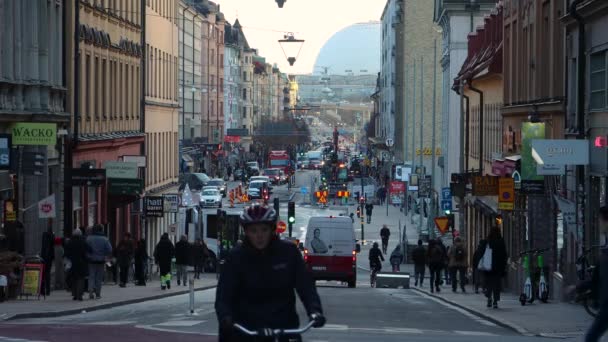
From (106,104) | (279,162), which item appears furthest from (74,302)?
(279,162)

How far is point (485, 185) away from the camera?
39000 mm

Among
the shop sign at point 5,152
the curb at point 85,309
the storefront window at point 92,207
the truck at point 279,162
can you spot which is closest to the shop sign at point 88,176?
the curb at point 85,309

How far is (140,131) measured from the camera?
53188mm

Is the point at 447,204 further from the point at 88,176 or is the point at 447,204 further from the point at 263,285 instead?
the point at 263,285

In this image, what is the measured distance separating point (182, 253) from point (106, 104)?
9698 mm

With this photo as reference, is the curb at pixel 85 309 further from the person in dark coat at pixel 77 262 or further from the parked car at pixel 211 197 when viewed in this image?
the parked car at pixel 211 197

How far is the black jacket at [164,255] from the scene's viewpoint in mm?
35219

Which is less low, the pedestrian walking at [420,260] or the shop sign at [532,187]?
the shop sign at [532,187]

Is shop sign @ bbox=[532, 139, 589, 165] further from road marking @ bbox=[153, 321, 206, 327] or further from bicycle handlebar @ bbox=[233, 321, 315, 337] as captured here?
bicycle handlebar @ bbox=[233, 321, 315, 337]

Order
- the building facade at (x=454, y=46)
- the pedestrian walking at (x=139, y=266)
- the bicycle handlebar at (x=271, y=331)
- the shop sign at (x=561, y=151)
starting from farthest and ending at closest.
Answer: the building facade at (x=454, y=46) → the pedestrian walking at (x=139, y=266) → the shop sign at (x=561, y=151) → the bicycle handlebar at (x=271, y=331)

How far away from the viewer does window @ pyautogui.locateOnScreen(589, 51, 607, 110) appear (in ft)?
91.0

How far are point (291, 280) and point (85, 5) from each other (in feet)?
106

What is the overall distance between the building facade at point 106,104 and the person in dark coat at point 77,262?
27.9 ft

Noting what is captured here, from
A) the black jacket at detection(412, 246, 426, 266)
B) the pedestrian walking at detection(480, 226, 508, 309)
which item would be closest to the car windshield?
the black jacket at detection(412, 246, 426, 266)
